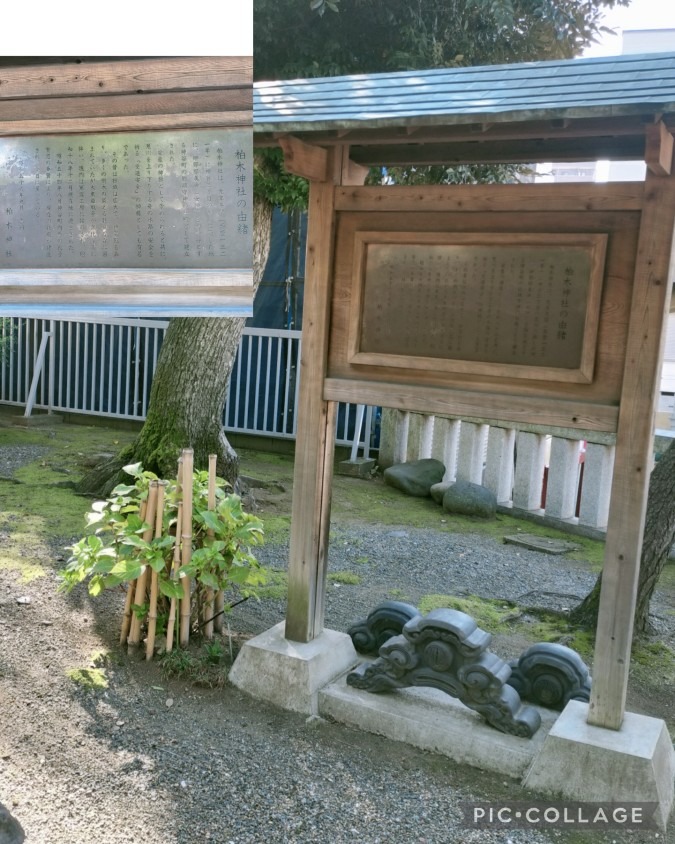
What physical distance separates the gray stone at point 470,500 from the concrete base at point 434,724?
177 inches

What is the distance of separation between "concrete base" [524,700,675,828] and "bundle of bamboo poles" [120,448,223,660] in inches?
77.3

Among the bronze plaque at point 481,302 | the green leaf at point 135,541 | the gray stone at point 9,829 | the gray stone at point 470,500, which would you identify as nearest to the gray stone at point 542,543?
the gray stone at point 470,500

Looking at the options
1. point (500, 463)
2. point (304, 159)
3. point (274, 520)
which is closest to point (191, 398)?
point (274, 520)

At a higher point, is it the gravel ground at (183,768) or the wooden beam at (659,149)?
the wooden beam at (659,149)

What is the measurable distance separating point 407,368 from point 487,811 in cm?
198

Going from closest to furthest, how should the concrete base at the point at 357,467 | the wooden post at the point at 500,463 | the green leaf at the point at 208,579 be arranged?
the green leaf at the point at 208,579, the wooden post at the point at 500,463, the concrete base at the point at 357,467

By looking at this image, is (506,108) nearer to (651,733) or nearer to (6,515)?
(651,733)

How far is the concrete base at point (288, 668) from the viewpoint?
412 centimetres

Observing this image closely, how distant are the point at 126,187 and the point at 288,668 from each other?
8.38 feet

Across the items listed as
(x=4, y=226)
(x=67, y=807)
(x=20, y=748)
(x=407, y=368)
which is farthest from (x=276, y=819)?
(x=4, y=226)

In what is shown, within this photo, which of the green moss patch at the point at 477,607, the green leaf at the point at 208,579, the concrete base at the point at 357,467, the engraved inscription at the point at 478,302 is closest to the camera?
the engraved inscription at the point at 478,302

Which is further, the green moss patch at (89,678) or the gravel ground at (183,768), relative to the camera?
the green moss patch at (89,678)

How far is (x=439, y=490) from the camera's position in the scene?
Result: 8.96 metres

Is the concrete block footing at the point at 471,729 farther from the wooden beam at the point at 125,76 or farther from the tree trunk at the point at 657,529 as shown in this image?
the wooden beam at the point at 125,76
